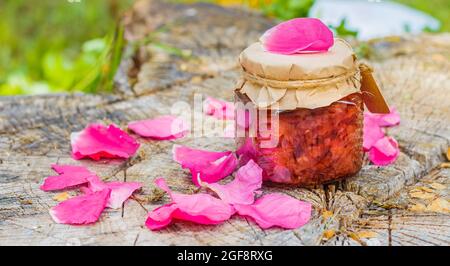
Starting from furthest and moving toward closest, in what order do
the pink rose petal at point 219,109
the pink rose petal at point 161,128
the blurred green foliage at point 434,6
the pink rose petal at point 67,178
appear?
the blurred green foliage at point 434,6 < the pink rose petal at point 219,109 < the pink rose petal at point 161,128 < the pink rose petal at point 67,178

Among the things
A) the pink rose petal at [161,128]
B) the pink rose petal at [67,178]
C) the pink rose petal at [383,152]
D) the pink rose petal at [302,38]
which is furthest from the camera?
the pink rose petal at [161,128]

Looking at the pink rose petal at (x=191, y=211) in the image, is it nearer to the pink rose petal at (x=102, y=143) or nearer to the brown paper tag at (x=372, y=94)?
the pink rose petal at (x=102, y=143)

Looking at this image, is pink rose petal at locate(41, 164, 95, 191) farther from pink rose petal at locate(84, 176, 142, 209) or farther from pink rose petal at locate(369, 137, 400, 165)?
pink rose petal at locate(369, 137, 400, 165)

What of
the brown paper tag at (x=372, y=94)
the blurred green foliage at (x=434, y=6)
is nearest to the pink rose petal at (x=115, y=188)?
the brown paper tag at (x=372, y=94)

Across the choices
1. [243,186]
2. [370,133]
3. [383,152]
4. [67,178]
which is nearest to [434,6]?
[370,133]

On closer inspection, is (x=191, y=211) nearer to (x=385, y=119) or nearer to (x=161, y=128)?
(x=161, y=128)

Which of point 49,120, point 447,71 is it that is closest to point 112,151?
point 49,120
